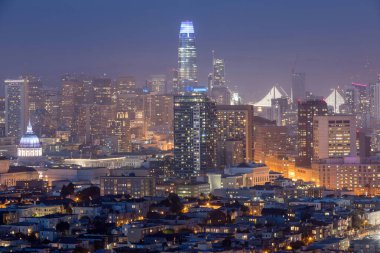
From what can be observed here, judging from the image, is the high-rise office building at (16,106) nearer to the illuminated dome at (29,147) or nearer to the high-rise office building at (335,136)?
the illuminated dome at (29,147)

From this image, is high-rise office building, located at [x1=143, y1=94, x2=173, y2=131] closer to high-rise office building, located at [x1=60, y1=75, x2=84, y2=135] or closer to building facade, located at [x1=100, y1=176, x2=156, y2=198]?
high-rise office building, located at [x1=60, y1=75, x2=84, y2=135]

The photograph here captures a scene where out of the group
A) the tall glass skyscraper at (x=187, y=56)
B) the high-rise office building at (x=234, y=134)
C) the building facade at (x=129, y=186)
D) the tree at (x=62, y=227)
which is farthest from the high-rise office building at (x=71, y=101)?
the tree at (x=62, y=227)

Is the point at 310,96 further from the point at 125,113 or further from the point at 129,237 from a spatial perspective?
the point at 129,237

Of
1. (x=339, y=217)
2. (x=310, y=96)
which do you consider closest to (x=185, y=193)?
(x=339, y=217)

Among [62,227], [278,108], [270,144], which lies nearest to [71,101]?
[278,108]

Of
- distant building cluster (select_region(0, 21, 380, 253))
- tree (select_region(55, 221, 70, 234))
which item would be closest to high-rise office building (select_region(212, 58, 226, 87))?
distant building cluster (select_region(0, 21, 380, 253))
